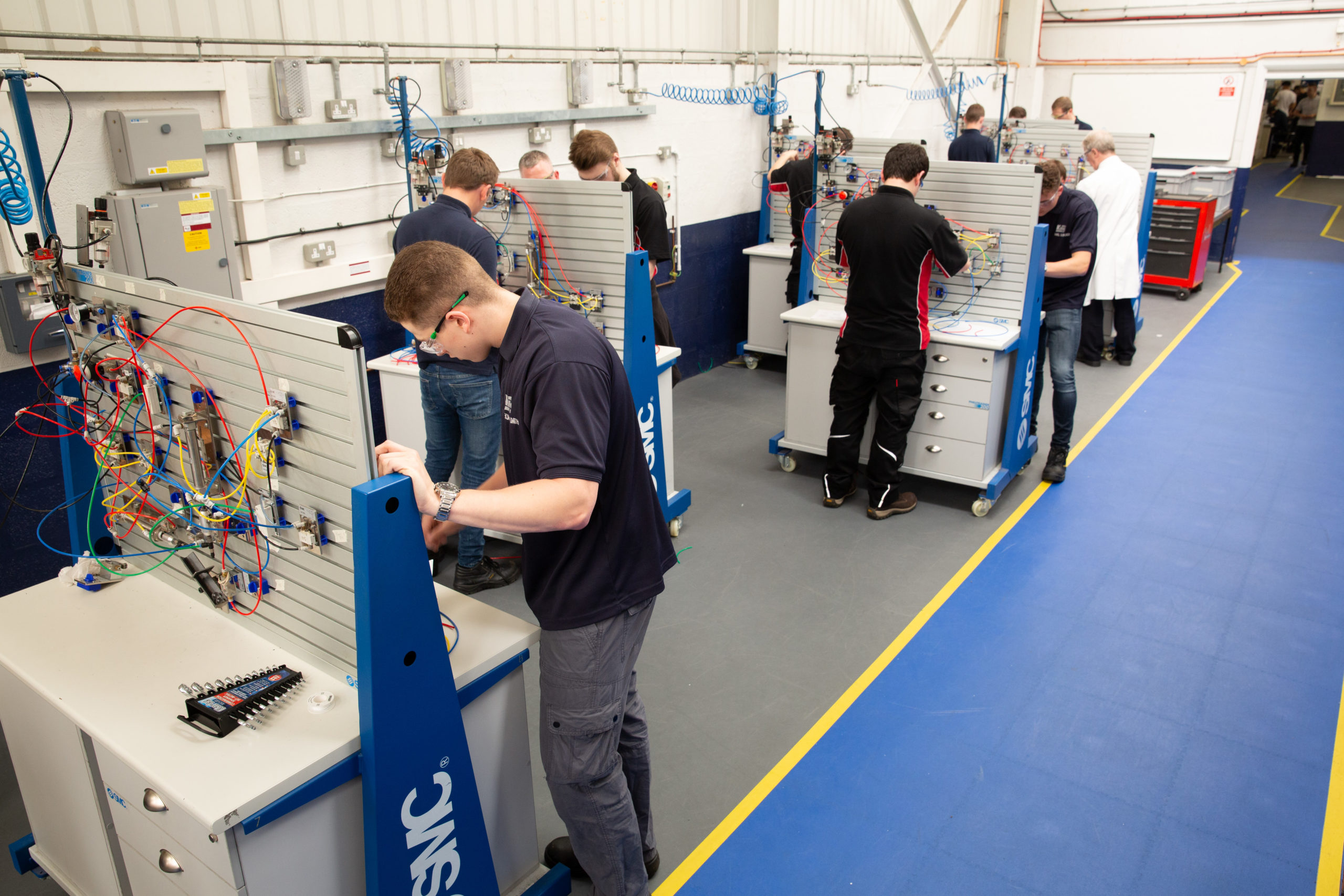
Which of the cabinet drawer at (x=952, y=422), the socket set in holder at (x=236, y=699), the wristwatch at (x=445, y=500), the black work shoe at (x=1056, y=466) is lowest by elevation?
the black work shoe at (x=1056, y=466)

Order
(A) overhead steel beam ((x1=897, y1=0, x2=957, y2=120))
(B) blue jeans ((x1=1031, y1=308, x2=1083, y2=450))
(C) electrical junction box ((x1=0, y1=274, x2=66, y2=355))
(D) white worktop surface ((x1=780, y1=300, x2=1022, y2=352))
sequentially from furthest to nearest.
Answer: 1. (A) overhead steel beam ((x1=897, y1=0, x2=957, y2=120))
2. (B) blue jeans ((x1=1031, y1=308, x2=1083, y2=450))
3. (D) white worktop surface ((x1=780, y1=300, x2=1022, y2=352))
4. (C) electrical junction box ((x1=0, y1=274, x2=66, y2=355))

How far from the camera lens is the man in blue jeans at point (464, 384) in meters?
3.59

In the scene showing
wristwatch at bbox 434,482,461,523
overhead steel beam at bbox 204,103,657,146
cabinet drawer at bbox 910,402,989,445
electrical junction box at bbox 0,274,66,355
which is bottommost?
cabinet drawer at bbox 910,402,989,445

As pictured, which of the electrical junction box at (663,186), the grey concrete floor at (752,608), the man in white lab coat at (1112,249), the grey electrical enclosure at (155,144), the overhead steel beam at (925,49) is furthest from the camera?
the overhead steel beam at (925,49)

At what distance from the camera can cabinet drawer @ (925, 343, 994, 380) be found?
4426 millimetres

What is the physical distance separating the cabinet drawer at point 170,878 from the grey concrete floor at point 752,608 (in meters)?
0.71

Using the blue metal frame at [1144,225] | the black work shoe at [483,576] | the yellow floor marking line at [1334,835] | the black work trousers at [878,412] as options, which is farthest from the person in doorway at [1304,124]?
the black work shoe at [483,576]

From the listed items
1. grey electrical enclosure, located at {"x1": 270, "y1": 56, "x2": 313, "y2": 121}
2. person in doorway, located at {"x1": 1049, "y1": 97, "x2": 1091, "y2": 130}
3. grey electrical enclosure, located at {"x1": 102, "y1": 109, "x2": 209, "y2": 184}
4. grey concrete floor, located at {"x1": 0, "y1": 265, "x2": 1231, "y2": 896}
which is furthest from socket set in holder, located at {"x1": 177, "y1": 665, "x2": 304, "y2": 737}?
person in doorway, located at {"x1": 1049, "y1": 97, "x2": 1091, "y2": 130}

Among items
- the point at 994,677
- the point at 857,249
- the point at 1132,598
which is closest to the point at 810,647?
the point at 994,677

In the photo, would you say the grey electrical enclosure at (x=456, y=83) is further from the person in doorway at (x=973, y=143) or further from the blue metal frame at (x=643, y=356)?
the person in doorway at (x=973, y=143)

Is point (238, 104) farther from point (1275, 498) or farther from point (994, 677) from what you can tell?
point (1275, 498)

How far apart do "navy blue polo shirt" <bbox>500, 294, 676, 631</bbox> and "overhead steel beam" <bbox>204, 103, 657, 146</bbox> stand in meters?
2.58

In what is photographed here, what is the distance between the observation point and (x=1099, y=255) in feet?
21.1

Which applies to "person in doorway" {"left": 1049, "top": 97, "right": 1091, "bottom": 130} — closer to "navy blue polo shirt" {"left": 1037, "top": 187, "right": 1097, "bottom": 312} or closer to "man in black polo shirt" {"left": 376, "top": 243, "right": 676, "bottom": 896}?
"navy blue polo shirt" {"left": 1037, "top": 187, "right": 1097, "bottom": 312}
